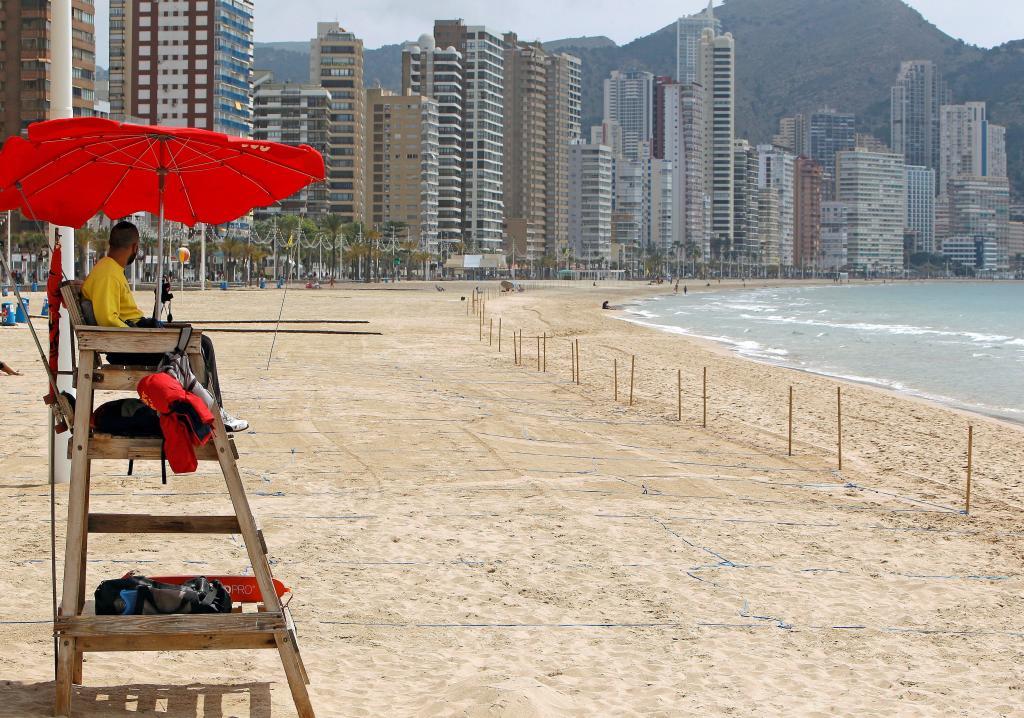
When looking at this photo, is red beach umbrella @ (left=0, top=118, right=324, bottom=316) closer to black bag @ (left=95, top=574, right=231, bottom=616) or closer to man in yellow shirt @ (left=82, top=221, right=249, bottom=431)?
man in yellow shirt @ (left=82, top=221, right=249, bottom=431)

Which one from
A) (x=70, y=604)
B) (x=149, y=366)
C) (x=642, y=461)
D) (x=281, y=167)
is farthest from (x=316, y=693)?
(x=642, y=461)

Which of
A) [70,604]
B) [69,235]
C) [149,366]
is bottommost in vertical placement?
[70,604]

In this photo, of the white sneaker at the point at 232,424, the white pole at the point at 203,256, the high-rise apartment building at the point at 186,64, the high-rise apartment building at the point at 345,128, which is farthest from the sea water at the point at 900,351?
the high-rise apartment building at the point at 345,128

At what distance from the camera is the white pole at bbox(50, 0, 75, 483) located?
27.7 feet

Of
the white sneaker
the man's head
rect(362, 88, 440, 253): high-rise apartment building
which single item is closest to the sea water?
the white sneaker

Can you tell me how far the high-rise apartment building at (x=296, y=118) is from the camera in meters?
182

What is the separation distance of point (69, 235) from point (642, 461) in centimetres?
650

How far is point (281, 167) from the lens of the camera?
5906 millimetres

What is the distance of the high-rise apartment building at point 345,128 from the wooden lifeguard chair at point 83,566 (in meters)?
184

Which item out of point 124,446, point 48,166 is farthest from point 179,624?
point 48,166

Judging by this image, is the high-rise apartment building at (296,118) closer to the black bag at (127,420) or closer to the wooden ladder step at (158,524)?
the wooden ladder step at (158,524)

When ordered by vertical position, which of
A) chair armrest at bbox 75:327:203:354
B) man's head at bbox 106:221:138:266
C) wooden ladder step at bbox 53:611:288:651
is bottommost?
wooden ladder step at bbox 53:611:288:651

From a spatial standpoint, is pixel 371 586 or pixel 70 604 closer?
pixel 70 604

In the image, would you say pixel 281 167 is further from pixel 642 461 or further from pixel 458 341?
pixel 458 341
